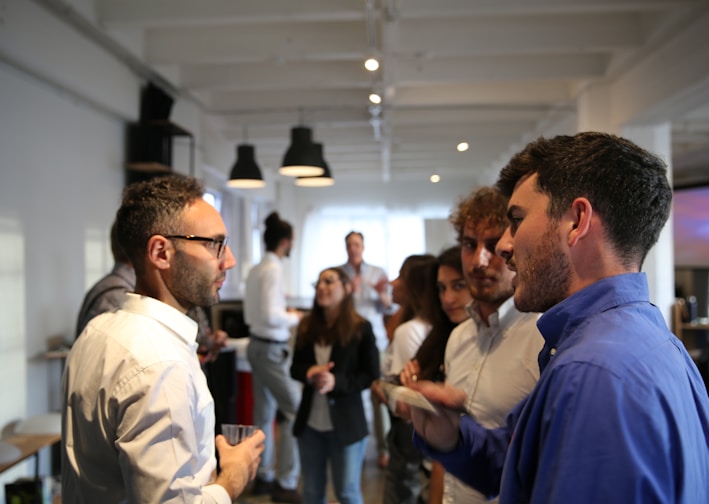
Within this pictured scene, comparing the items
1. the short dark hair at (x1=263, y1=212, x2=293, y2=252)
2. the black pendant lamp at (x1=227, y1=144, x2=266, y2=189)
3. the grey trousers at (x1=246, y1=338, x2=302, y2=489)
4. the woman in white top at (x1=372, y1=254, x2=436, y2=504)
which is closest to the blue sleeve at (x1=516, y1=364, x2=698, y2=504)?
the woman in white top at (x1=372, y1=254, x2=436, y2=504)

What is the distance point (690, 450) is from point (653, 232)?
332 mm

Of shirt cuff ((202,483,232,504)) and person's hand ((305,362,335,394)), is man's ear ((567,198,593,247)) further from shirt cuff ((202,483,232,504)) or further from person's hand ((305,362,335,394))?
person's hand ((305,362,335,394))

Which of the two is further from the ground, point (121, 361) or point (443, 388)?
point (121, 361)

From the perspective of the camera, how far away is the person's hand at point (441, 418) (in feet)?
4.27

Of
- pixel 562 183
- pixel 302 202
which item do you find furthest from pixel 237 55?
pixel 302 202

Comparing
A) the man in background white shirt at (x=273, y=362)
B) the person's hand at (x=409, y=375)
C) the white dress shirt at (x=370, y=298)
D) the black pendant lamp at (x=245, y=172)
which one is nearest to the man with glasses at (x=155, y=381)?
the person's hand at (x=409, y=375)

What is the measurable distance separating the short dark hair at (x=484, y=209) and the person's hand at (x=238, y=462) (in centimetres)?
88

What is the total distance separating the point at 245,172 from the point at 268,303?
72.5 inches

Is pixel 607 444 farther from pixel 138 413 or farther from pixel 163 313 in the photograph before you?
pixel 163 313

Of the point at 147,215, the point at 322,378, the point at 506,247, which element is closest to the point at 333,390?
the point at 322,378

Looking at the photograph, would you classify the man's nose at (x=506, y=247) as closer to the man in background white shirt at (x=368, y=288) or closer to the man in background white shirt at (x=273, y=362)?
the man in background white shirt at (x=273, y=362)

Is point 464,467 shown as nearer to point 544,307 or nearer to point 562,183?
point 544,307

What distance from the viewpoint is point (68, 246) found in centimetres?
370

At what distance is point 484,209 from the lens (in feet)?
5.74
